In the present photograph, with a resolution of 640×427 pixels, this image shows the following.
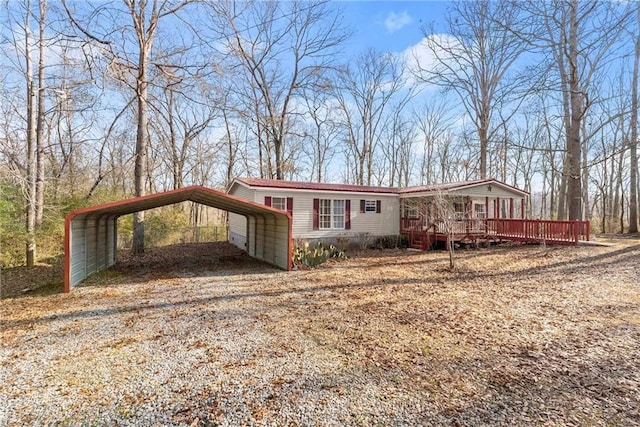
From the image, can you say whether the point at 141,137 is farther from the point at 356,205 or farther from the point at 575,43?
the point at 575,43

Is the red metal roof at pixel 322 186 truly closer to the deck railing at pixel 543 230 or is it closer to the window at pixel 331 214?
the window at pixel 331 214

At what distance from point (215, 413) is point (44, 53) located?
12918 millimetres

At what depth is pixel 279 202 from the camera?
13.6 m

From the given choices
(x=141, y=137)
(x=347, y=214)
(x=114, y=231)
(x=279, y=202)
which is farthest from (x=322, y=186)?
(x=114, y=231)

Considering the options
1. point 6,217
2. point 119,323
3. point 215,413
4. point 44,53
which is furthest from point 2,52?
point 215,413

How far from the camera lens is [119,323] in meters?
5.39

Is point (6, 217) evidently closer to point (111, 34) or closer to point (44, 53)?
point (44, 53)

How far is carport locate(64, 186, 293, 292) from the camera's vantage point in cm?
755

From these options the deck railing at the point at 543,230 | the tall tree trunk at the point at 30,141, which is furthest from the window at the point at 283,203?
the deck railing at the point at 543,230

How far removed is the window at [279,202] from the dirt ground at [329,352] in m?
5.52

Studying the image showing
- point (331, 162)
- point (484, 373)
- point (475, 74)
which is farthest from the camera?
point (331, 162)

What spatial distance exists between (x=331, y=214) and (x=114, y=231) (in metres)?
8.48

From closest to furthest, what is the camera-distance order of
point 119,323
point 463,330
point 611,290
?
point 463,330, point 119,323, point 611,290

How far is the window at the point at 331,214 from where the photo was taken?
14.3 meters
